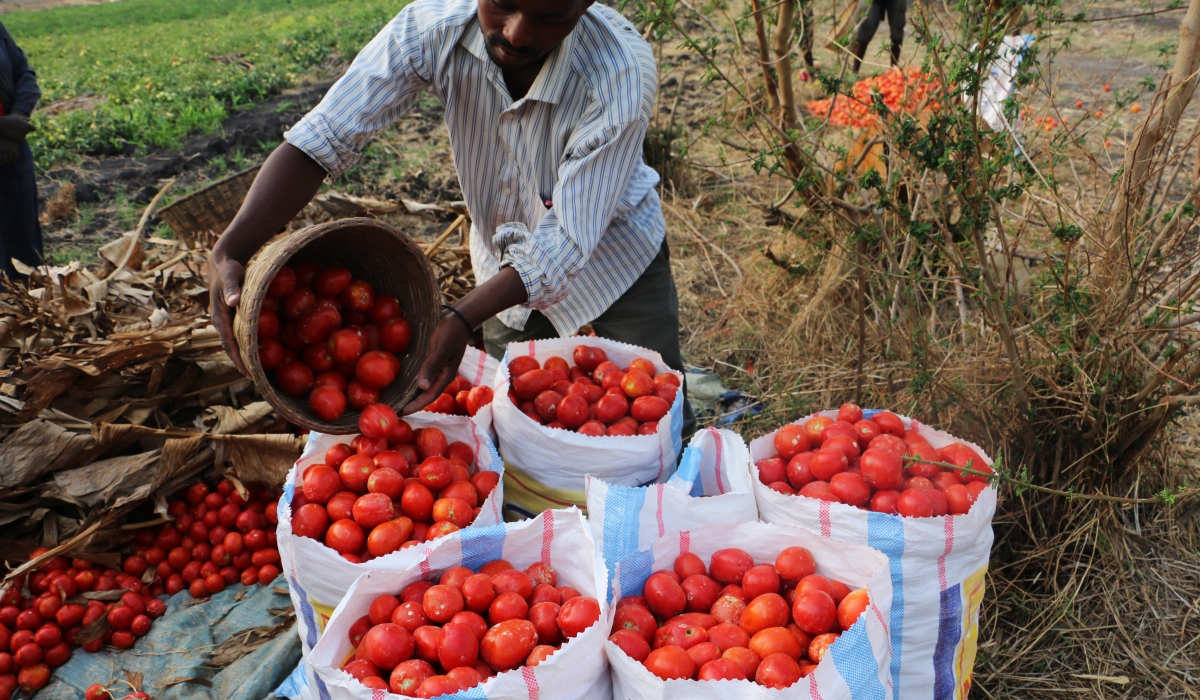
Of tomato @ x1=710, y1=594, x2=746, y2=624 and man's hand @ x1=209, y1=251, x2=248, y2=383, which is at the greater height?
man's hand @ x1=209, y1=251, x2=248, y2=383

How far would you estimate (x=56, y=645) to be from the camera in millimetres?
2480

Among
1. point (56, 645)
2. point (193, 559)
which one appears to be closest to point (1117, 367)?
point (193, 559)

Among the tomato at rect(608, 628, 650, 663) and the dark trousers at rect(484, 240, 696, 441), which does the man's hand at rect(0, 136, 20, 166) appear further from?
the tomato at rect(608, 628, 650, 663)

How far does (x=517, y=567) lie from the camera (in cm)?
191

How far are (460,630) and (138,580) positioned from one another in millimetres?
1765

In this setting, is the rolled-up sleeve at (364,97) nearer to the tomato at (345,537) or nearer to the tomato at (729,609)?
the tomato at (345,537)

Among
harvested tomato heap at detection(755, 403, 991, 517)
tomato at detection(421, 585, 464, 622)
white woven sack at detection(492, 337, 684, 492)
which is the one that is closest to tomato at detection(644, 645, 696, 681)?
tomato at detection(421, 585, 464, 622)

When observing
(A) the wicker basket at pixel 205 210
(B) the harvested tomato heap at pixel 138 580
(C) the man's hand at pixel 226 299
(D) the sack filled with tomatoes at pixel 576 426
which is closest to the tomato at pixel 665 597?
(D) the sack filled with tomatoes at pixel 576 426

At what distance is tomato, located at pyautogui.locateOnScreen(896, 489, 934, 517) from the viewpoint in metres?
1.84

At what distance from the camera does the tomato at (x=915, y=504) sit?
1839 millimetres

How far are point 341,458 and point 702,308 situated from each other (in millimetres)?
2943

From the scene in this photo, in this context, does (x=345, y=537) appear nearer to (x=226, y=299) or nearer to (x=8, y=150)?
(x=226, y=299)

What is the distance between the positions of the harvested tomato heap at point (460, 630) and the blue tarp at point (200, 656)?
840mm

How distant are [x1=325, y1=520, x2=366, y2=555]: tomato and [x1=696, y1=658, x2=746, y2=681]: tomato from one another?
0.89 metres
